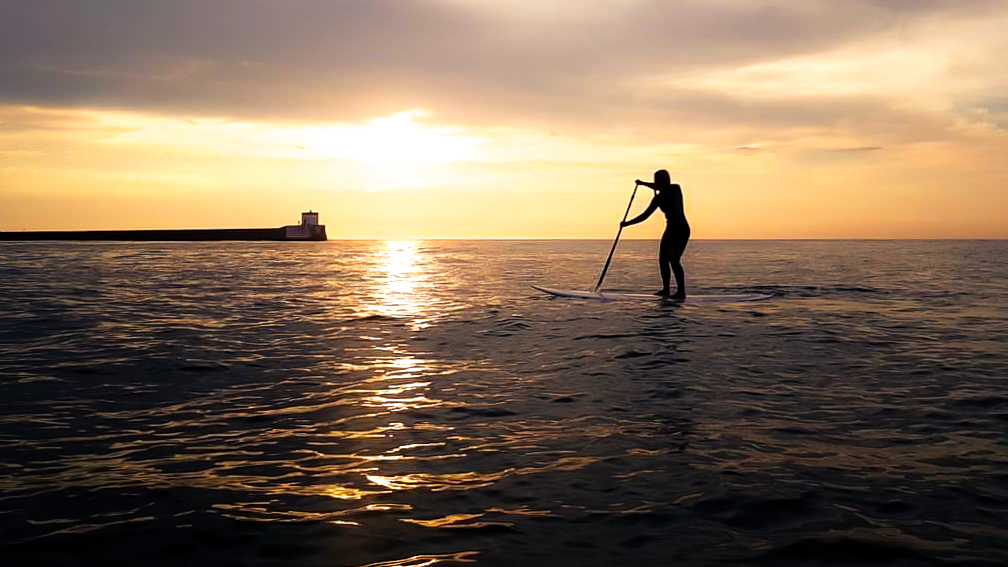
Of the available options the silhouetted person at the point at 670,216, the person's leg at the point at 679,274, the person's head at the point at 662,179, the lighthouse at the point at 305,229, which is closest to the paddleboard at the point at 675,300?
the person's leg at the point at 679,274

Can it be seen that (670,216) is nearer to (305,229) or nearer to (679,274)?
(679,274)

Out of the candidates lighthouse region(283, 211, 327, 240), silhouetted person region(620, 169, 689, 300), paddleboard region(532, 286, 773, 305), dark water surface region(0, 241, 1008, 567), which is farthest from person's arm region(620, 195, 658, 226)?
lighthouse region(283, 211, 327, 240)

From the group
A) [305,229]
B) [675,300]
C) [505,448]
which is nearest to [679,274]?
[675,300]

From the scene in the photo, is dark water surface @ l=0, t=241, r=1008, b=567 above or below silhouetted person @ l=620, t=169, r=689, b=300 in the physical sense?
below

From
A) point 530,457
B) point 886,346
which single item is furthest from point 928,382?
point 530,457

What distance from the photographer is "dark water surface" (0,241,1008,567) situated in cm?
393

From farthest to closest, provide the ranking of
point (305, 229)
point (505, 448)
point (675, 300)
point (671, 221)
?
point (305, 229)
point (675, 300)
point (671, 221)
point (505, 448)

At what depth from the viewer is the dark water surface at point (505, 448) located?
393cm

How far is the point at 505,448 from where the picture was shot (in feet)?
18.7

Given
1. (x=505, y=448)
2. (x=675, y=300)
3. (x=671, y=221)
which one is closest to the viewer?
(x=505, y=448)

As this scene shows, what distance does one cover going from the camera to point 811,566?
3.61m

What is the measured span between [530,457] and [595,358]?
476 centimetres

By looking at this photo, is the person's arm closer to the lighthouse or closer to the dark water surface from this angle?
the dark water surface

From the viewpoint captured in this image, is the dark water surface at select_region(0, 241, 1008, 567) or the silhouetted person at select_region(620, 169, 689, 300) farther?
the silhouetted person at select_region(620, 169, 689, 300)
